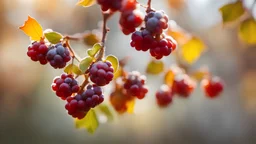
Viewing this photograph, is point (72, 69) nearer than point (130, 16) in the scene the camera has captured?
No

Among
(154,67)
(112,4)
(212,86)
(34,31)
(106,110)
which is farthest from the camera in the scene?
(212,86)

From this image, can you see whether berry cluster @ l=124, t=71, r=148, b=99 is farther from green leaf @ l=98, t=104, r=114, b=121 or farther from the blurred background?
the blurred background

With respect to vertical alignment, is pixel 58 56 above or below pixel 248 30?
below

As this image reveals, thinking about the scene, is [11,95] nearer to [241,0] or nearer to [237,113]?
[237,113]

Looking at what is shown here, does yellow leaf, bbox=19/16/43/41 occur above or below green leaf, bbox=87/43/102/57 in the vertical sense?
above

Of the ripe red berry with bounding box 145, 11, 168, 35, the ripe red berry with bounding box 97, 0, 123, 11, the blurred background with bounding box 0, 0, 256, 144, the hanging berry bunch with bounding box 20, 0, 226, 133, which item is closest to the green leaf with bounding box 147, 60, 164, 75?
the hanging berry bunch with bounding box 20, 0, 226, 133

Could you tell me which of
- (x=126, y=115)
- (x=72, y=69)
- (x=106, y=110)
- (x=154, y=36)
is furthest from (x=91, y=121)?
(x=126, y=115)

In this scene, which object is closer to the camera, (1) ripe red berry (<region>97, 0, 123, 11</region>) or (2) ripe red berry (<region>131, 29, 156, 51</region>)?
(1) ripe red berry (<region>97, 0, 123, 11</region>)

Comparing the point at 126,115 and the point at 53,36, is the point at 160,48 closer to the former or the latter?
the point at 53,36
